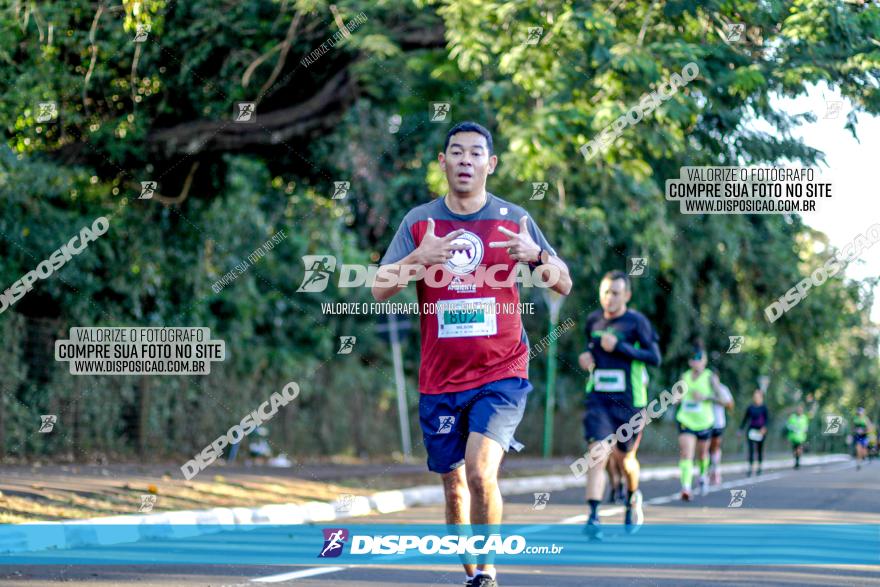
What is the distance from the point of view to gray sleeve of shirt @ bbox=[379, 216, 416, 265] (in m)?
7.05

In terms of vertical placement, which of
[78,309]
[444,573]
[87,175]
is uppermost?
[87,175]

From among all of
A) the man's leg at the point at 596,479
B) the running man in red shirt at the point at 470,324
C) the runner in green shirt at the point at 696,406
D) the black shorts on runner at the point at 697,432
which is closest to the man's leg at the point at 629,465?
the man's leg at the point at 596,479

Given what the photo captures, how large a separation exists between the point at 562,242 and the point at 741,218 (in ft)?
17.0

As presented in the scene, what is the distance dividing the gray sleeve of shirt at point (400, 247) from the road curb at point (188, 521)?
4796 millimetres

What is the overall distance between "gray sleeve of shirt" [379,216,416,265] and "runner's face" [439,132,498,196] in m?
0.33

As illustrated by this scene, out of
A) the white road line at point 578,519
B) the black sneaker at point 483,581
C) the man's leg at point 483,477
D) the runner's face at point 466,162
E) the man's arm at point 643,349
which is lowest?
the white road line at point 578,519

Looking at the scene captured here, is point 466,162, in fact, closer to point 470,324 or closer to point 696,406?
point 470,324

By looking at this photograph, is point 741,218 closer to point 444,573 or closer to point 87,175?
point 87,175

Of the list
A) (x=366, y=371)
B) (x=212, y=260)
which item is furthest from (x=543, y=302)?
(x=212, y=260)

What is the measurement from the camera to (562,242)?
23.4 m

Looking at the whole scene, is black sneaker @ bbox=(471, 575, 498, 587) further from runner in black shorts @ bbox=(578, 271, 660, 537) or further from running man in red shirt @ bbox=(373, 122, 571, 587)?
runner in black shorts @ bbox=(578, 271, 660, 537)

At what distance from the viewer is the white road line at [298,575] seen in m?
8.49

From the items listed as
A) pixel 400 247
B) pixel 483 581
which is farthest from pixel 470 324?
pixel 483 581

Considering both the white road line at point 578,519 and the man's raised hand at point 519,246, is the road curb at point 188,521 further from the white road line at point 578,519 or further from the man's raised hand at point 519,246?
the man's raised hand at point 519,246
